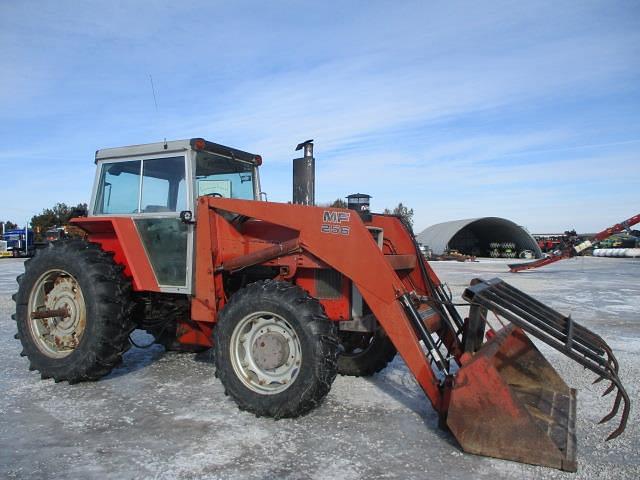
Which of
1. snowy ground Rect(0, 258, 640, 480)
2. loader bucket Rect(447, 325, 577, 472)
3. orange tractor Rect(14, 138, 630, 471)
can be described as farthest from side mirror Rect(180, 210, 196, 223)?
loader bucket Rect(447, 325, 577, 472)

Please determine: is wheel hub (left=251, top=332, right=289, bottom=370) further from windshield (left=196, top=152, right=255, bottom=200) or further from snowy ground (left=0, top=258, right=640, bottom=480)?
windshield (left=196, top=152, right=255, bottom=200)

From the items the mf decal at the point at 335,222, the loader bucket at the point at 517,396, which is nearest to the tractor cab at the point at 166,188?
the mf decal at the point at 335,222

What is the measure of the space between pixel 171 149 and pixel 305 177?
1.30 metres

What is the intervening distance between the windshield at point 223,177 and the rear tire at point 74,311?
115 cm

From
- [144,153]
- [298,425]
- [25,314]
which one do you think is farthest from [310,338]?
[25,314]

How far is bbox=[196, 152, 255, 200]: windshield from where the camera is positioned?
5133 mm

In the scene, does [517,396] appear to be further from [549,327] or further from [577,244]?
[577,244]

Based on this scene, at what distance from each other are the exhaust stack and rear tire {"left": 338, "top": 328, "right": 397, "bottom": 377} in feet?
4.51

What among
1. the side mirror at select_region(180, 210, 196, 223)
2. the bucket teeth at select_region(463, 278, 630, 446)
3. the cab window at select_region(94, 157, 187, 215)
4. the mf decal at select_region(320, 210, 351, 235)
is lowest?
the bucket teeth at select_region(463, 278, 630, 446)

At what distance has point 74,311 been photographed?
517 cm

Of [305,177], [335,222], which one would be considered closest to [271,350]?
[335,222]

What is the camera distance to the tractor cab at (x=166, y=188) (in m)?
4.90

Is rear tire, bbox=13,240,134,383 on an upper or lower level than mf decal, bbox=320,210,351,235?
lower

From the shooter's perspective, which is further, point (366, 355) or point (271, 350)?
point (366, 355)
